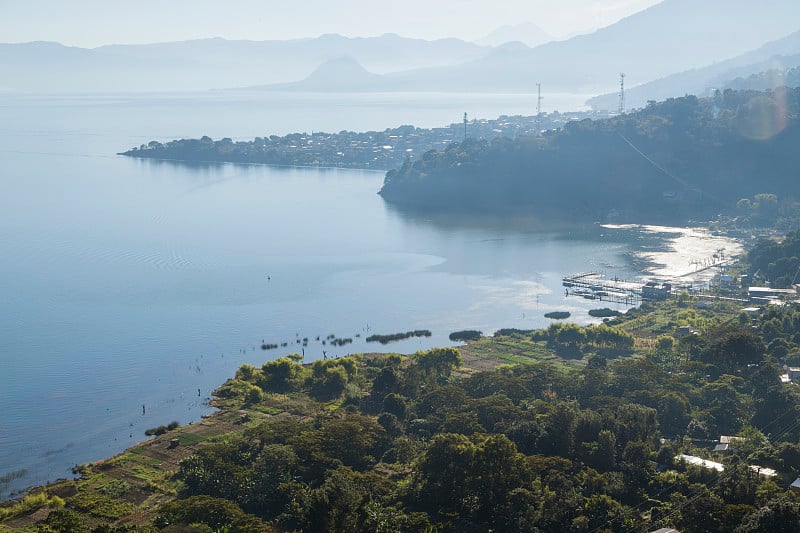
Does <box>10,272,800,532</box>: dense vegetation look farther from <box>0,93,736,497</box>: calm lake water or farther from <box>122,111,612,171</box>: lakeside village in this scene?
<box>122,111,612,171</box>: lakeside village

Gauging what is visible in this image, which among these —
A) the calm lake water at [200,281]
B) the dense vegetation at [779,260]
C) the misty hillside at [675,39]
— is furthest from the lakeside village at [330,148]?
the misty hillside at [675,39]

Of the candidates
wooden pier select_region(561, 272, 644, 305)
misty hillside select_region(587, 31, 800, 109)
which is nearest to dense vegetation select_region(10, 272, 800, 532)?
wooden pier select_region(561, 272, 644, 305)

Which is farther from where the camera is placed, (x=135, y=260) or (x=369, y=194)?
(x=369, y=194)

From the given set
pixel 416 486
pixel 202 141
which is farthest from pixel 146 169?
pixel 416 486

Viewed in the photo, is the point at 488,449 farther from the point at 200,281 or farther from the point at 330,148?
the point at 330,148

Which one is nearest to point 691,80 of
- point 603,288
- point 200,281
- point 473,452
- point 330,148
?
point 330,148

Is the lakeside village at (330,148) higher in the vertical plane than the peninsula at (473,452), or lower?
higher

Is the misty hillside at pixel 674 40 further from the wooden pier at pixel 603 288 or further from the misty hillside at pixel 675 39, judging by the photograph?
the wooden pier at pixel 603 288

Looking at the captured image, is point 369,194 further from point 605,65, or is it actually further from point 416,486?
point 605,65
